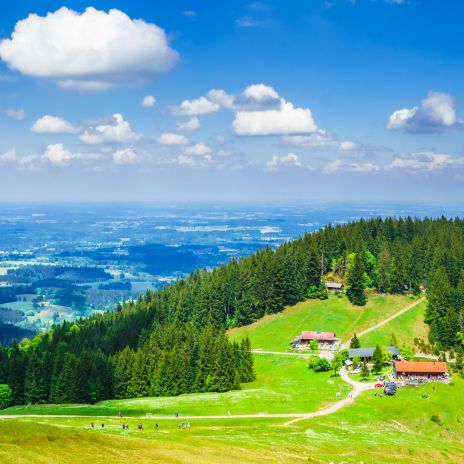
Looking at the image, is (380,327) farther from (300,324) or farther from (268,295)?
(268,295)

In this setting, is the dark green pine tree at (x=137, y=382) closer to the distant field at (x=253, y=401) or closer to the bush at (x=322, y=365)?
the distant field at (x=253, y=401)

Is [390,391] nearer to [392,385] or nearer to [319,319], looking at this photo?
[392,385]

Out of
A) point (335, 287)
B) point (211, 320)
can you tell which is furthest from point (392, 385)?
point (211, 320)

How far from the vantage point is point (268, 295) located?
172375 mm

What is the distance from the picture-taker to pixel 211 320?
6786 inches

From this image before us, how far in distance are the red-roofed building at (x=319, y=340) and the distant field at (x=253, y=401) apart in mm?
19854

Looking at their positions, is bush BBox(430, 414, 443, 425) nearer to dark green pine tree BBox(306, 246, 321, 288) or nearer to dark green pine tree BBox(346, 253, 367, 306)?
dark green pine tree BBox(346, 253, 367, 306)

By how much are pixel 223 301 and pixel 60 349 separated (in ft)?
174

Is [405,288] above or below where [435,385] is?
above

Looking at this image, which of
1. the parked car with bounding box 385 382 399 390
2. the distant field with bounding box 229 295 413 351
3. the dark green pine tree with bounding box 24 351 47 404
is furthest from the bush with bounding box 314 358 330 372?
the dark green pine tree with bounding box 24 351 47 404

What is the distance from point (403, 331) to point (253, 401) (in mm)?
63590

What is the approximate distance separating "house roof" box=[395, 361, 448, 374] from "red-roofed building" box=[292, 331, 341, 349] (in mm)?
29165

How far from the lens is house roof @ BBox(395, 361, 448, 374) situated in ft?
392

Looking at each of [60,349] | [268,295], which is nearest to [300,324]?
[268,295]
